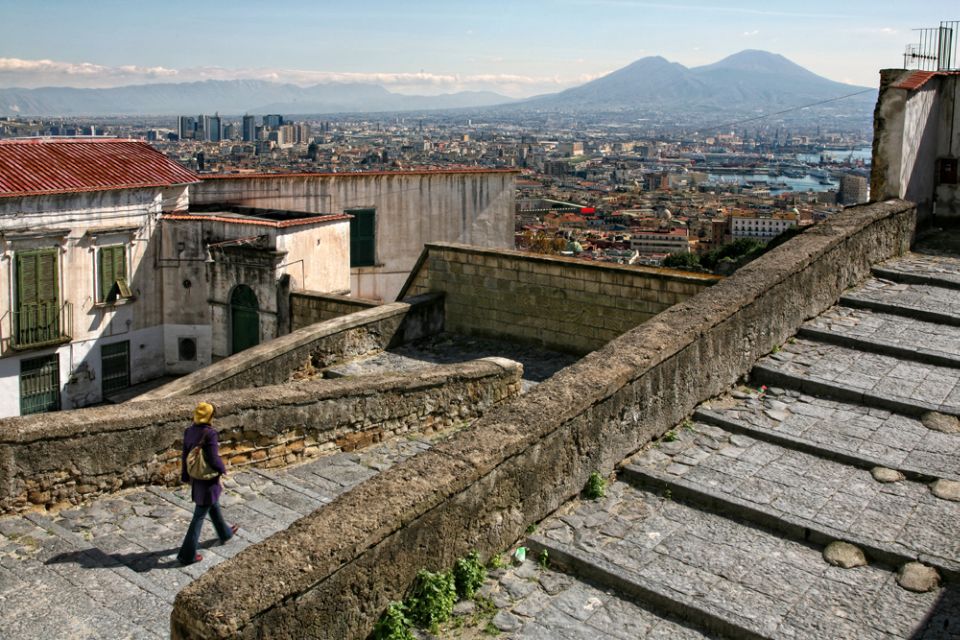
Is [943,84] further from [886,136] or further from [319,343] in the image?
[319,343]

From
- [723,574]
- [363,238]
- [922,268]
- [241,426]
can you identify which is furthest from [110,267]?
[723,574]

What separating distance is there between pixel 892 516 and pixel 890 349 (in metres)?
Result: 2.54

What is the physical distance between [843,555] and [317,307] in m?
11.9

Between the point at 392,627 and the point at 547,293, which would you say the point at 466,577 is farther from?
the point at 547,293

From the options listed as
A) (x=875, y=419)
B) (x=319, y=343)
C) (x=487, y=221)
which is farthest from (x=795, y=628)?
(x=487, y=221)

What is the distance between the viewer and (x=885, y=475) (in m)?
5.69

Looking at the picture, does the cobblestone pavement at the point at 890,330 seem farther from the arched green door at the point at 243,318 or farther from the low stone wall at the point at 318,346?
the arched green door at the point at 243,318

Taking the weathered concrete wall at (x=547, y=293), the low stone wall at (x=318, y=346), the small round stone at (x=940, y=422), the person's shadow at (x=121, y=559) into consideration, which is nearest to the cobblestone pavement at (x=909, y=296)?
the small round stone at (x=940, y=422)

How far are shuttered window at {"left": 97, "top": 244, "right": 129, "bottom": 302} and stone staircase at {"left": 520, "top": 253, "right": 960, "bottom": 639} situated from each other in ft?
41.7

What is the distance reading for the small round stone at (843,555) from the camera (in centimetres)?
484

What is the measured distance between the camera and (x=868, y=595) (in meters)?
4.56

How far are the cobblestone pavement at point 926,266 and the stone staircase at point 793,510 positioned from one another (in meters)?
1.58

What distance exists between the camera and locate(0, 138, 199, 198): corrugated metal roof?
50.5ft

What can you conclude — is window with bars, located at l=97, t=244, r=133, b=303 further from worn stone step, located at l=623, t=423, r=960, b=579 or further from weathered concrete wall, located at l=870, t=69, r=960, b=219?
worn stone step, located at l=623, t=423, r=960, b=579
